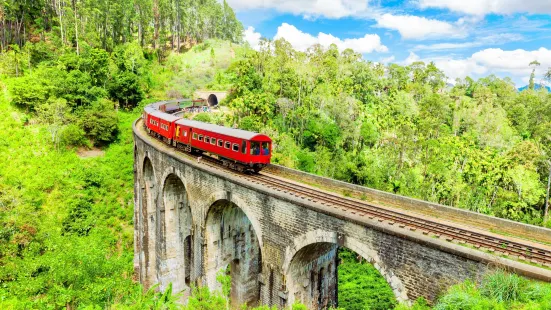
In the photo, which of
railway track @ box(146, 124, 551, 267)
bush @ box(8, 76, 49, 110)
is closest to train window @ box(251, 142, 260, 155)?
railway track @ box(146, 124, 551, 267)

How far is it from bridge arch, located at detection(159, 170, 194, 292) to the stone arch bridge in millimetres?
73

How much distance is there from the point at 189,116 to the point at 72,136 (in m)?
13.2

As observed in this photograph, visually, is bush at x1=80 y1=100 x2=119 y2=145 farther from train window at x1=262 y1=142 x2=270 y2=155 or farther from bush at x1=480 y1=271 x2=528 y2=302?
bush at x1=480 y1=271 x2=528 y2=302

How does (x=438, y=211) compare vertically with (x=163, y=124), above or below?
below

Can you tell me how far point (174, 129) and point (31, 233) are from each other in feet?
42.8

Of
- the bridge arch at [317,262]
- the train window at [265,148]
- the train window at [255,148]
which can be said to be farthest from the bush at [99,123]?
the bridge arch at [317,262]

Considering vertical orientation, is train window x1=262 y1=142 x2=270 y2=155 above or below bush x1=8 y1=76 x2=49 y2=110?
below

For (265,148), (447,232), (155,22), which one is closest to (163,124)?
(265,148)

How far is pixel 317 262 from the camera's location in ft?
49.3

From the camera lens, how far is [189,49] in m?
73.2

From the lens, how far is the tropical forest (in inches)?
754

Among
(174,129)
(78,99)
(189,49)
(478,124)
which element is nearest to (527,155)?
(478,124)

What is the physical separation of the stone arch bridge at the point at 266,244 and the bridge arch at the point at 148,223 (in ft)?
0.27

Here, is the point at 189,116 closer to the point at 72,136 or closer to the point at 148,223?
the point at 72,136
